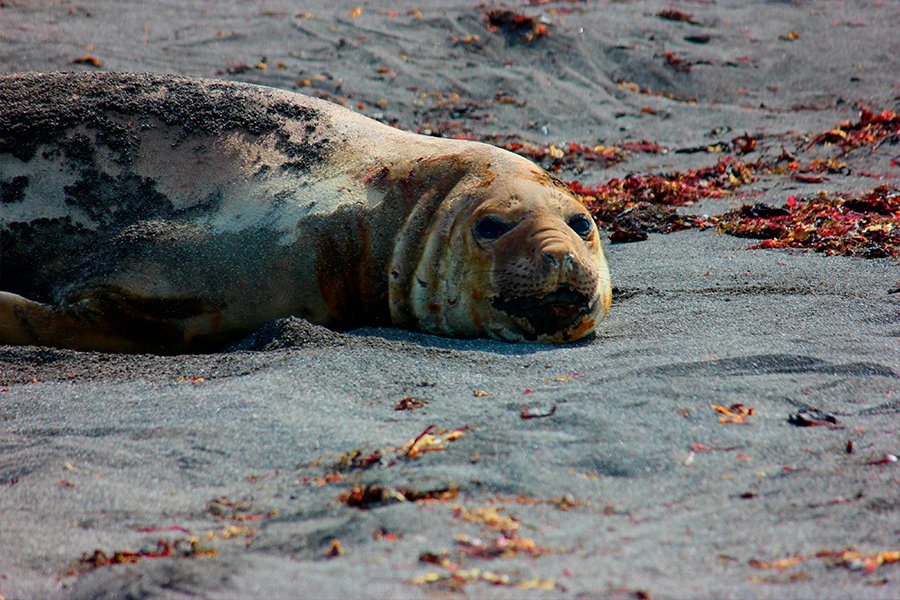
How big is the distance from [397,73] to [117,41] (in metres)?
2.61

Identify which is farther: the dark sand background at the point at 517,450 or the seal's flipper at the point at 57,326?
the seal's flipper at the point at 57,326

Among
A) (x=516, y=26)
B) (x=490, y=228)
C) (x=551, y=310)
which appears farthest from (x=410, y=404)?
(x=516, y=26)

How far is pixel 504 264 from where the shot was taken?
Result: 4.66 meters

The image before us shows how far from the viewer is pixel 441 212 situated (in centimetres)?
492

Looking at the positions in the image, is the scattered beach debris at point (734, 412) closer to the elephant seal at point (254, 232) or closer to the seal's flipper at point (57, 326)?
the elephant seal at point (254, 232)

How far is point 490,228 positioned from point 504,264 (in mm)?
210

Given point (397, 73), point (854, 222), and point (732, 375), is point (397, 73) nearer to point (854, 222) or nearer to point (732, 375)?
point (854, 222)

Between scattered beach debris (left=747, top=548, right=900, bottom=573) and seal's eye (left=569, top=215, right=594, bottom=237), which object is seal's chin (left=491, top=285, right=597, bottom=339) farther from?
scattered beach debris (left=747, top=548, right=900, bottom=573)

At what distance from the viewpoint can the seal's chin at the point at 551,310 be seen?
181 inches

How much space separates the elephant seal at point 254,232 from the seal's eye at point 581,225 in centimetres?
1

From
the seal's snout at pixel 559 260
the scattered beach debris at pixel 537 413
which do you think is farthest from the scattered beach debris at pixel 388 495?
the seal's snout at pixel 559 260

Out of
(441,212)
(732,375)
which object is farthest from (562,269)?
(732,375)

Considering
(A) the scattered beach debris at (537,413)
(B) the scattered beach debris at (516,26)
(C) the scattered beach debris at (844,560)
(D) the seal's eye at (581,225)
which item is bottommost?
(A) the scattered beach debris at (537,413)

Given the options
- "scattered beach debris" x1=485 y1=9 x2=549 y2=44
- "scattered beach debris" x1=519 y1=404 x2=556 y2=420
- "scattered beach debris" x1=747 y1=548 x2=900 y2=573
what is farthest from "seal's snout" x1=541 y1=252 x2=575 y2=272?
"scattered beach debris" x1=485 y1=9 x2=549 y2=44
